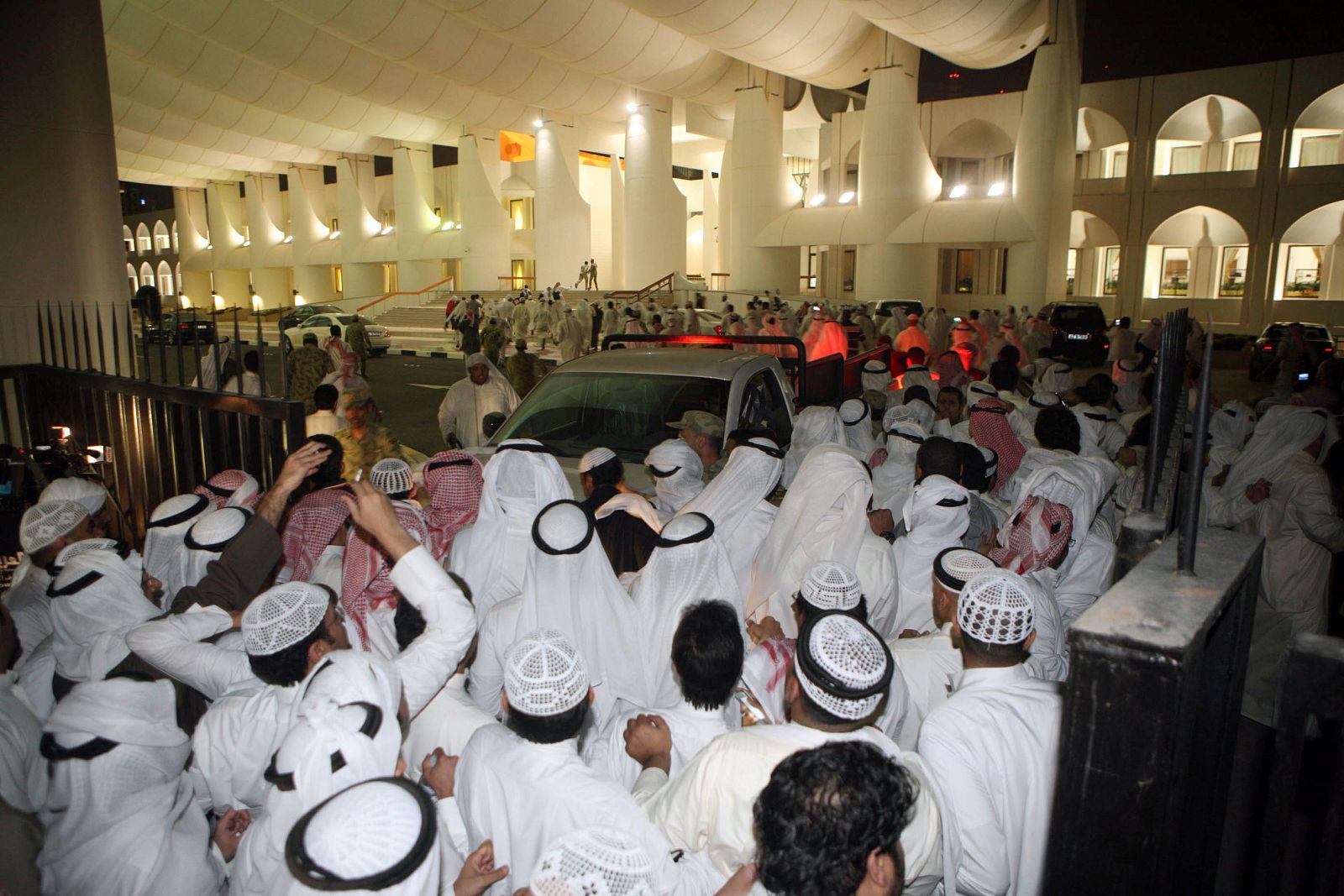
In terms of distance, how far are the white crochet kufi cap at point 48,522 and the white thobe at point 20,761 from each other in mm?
1086

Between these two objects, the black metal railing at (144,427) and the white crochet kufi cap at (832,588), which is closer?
the white crochet kufi cap at (832,588)

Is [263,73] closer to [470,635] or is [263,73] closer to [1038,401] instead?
[1038,401]

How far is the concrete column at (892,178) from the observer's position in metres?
28.1

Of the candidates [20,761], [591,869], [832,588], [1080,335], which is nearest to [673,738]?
[832,588]

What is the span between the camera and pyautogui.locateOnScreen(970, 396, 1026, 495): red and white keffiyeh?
6211 mm

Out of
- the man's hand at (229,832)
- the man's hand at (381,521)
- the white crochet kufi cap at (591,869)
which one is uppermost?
the man's hand at (381,521)

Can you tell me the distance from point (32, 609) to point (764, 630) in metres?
2.98

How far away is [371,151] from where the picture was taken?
42156mm

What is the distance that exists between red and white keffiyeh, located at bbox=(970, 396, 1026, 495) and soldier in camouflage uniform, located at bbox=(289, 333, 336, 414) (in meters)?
6.19

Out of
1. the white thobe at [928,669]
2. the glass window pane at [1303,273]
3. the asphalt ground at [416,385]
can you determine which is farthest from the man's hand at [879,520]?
the glass window pane at [1303,273]

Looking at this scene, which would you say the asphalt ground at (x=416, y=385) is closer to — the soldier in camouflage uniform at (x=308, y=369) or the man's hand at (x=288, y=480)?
the soldier in camouflage uniform at (x=308, y=369)

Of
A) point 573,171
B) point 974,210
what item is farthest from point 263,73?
point 974,210

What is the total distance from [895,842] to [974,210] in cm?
2904

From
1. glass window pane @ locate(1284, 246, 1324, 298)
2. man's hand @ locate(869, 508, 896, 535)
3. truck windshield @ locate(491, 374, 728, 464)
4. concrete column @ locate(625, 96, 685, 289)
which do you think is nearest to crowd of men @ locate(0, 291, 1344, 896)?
man's hand @ locate(869, 508, 896, 535)
